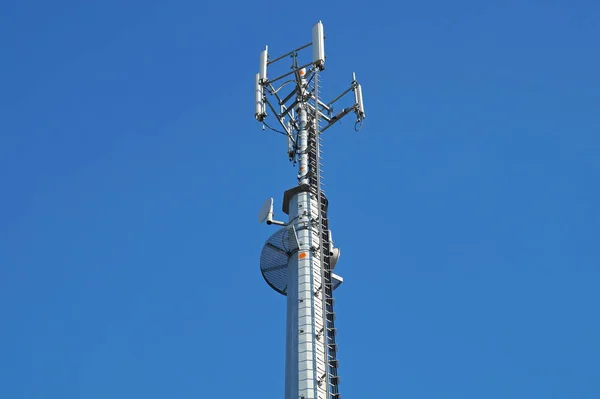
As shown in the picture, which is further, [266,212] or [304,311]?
[266,212]

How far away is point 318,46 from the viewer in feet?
132

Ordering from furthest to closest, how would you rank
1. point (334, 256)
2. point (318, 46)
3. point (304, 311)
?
point (318, 46)
point (334, 256)
point (304, 311)

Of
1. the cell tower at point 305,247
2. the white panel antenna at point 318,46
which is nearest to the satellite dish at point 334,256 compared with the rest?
the cell tower at point 305,247

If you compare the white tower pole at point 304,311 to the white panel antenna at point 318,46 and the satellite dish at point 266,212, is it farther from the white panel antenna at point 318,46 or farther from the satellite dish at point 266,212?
the white panel antenna at point 318,46

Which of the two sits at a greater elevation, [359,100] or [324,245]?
[359,100]

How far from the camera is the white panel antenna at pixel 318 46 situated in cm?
3988

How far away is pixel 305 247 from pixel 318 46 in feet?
33.0

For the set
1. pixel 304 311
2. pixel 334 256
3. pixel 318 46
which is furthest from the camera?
pixel 318 46

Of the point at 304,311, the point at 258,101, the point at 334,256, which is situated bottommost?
the point at 304,311

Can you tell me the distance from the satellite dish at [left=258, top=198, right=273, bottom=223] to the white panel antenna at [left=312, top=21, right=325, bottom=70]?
23.2ft

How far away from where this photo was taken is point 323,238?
35719mm

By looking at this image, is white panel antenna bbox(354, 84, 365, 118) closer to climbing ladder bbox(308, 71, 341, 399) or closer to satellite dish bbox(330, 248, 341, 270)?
climbing ladder bbox(308, 71, 341, 399)

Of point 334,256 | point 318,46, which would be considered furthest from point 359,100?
point 334,256

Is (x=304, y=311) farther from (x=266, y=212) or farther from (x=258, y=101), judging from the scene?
(x=258, y=101)
